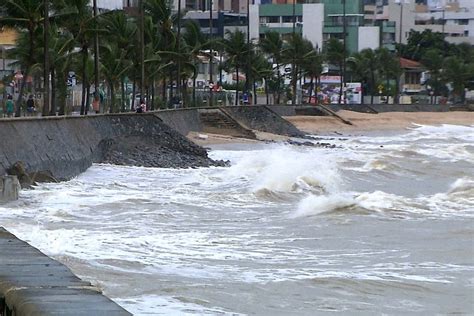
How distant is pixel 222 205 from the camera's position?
24.1 m

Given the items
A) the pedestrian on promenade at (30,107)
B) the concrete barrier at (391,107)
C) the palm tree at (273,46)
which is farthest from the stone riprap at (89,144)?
the palm tree at (273,46)

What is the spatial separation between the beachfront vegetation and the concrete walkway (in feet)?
95.9

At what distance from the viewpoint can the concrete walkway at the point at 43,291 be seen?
7.35 metres

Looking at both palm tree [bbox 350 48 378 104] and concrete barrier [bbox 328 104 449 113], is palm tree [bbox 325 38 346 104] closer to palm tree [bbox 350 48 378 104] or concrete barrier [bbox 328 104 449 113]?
palm tree [bbox 350 48 378 104]

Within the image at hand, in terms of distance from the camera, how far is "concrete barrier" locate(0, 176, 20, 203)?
2238 cm

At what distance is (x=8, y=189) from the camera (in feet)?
73.7

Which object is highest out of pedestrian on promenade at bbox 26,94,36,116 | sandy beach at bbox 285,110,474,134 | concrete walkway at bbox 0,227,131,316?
concrete walkway at bbox 0,227,131,316

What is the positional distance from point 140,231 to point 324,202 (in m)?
5.86

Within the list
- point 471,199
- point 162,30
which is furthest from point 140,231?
point 162,30

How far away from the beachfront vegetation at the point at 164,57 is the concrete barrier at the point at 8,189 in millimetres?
16139

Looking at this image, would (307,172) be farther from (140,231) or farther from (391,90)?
(391,90)

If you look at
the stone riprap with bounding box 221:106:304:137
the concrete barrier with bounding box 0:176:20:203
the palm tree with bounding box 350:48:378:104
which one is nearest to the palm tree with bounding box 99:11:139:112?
the stone riprap with bounding box 221:106:304:137

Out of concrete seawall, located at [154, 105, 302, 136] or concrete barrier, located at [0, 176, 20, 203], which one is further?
concrete seawall, located at [154, 105, 302, 136]

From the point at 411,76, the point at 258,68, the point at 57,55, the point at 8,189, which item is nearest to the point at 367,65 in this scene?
the point at 411,76
